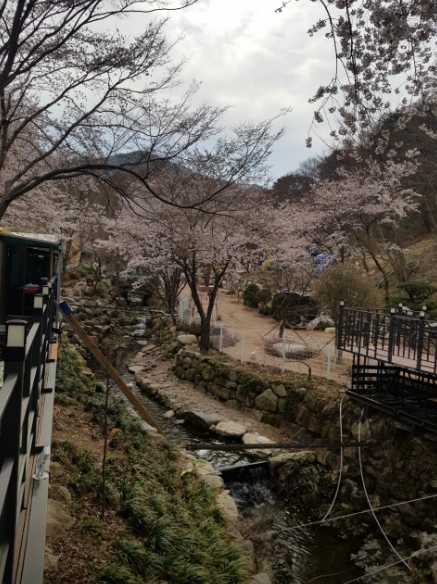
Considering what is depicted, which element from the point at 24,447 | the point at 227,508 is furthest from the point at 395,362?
the point at 24,447

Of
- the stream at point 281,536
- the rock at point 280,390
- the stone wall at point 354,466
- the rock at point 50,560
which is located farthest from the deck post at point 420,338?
the rock at point 50,560

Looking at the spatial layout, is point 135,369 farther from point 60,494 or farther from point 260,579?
point 60,494

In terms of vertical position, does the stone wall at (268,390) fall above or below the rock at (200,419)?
above

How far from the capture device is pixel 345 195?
2008 cm

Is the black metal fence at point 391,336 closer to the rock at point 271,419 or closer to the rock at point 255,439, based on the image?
the rock at point 255,439

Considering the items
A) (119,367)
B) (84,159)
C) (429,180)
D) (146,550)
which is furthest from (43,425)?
(429,180)

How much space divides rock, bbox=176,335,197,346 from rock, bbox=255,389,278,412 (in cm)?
518

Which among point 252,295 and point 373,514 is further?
point 252,295

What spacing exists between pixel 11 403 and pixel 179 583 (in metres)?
3.47

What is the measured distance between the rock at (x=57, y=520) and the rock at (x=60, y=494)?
3.1 inches

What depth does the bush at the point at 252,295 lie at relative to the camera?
80.2 feet

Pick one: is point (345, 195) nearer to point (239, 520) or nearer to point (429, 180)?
point (429, 180)

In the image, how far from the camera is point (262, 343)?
1656cm

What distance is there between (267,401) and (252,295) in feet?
41.4
